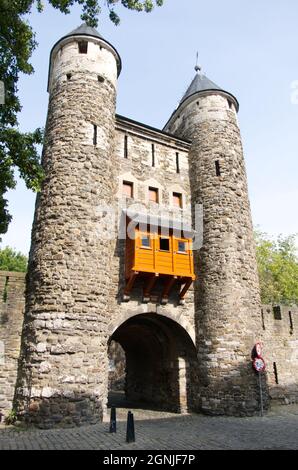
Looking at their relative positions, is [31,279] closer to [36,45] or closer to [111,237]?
[111,237]

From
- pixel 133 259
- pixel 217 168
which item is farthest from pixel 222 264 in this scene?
pixel 217 168

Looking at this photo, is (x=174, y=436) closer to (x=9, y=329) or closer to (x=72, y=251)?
(x=9, y=329)

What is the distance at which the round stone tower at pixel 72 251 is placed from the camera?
401 inches

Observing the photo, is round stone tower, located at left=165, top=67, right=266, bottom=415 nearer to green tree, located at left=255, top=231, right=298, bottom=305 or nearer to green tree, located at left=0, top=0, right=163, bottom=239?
green tree, located at left=0, top=0, right=163, bottom=239

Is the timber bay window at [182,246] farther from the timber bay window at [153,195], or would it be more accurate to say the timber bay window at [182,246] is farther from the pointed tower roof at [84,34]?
the pointed tower roof at [84,34]

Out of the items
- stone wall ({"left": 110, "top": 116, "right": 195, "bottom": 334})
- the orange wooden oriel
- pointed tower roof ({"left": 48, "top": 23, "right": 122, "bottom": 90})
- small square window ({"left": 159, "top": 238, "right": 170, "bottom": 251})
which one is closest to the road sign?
stone wall ({"left": 110, "top": 116, "right": 195, "bottom": 334})

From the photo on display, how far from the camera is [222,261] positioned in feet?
46.5

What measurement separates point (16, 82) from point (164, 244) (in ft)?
26.1

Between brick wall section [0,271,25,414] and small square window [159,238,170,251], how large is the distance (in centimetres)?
526

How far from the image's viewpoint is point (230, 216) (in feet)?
48.9

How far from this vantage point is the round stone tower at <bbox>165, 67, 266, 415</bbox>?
1291 centimetres

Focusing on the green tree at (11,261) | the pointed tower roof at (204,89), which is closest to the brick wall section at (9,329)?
the pointed tower roof at (204,89)

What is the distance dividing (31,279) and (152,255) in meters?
4.34

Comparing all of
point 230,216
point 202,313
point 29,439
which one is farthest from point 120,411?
point 230,216
